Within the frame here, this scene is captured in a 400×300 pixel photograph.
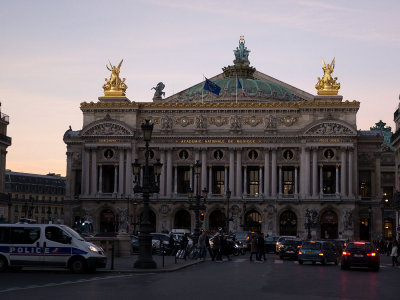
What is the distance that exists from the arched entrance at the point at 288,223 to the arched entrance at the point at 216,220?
317 inches

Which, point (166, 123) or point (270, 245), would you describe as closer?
point (270, 245)

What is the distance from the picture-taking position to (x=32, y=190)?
165 metres

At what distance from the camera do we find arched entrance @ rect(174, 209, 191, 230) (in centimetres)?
11092

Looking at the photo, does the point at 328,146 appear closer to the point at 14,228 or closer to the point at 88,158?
the point at 88,158

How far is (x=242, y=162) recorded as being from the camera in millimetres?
109938

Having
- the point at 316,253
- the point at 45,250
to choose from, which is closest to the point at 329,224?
the point at 316,253

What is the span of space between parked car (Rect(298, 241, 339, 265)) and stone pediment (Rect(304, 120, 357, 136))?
2224 inches

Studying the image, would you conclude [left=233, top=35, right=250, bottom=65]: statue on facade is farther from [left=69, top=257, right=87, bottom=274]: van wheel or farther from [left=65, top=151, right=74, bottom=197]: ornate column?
[left=69, top=257, right=87, bottom=274]: van wheel

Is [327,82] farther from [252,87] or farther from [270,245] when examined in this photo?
[270,245]

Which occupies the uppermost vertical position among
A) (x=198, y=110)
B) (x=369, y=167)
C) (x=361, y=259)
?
(x=198, y=110)

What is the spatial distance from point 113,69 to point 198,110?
560 inches

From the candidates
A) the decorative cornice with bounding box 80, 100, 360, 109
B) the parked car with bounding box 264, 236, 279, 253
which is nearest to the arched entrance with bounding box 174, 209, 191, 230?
the decorative cornice with bounding box 80, 100, 360, 109

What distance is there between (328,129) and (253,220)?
647 inches

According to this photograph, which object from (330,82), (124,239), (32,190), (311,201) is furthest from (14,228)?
(32,190)
